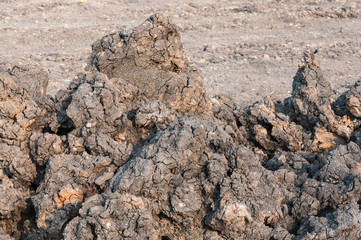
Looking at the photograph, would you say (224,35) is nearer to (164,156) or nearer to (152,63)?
(152,63)

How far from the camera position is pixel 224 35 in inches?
475

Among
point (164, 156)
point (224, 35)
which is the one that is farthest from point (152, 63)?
point (224, 35)

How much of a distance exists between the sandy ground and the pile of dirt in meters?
3.19

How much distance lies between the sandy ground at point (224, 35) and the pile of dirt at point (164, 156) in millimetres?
3190

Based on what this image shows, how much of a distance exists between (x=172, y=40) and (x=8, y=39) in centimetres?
779

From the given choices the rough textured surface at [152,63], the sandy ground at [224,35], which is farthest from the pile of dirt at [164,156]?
the sandy ground at [224,35]

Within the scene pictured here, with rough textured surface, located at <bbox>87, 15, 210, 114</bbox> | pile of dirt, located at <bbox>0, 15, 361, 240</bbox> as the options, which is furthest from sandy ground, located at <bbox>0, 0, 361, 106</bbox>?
rough textured surface, located at <bbox>87, 15, 210, 114</bbox>

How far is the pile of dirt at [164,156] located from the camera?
374 cm

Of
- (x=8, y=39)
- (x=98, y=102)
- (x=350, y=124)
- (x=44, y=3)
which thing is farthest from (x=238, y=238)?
(x=44, y=3)

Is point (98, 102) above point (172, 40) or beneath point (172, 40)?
beneath

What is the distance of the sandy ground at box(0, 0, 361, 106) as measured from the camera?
968 centimetres

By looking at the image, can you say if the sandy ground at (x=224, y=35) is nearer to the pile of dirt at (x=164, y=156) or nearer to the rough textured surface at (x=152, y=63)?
the pile of dirt at (x=164, y=156)

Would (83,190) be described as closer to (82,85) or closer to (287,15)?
(82,85)

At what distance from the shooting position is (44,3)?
1405 centimetres
